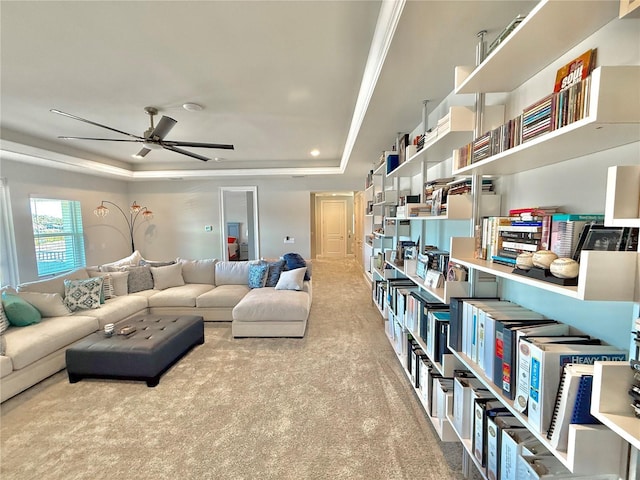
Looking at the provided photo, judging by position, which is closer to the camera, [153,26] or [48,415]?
[153,26]

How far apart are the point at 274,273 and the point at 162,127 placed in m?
2.19

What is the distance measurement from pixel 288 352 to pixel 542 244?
2.41 m

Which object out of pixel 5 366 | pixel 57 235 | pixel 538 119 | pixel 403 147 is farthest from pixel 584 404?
pixel 57 235

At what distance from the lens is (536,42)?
104 cm

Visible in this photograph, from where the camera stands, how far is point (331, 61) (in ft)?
6.88

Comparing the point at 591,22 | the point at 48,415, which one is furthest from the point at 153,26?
the point at 48,415

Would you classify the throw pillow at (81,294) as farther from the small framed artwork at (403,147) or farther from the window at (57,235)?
the small framed artwork at (403,147)

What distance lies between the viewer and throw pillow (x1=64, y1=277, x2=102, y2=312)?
2957 millimetres

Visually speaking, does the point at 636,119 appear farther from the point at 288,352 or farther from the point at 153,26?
the point at 288,352

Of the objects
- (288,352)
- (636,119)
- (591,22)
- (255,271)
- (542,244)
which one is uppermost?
(591,22)

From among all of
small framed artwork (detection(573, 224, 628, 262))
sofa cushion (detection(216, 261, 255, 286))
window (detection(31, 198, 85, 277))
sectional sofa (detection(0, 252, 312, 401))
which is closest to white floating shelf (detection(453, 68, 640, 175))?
small framed artwork (detection(573, 224, 628, 262))

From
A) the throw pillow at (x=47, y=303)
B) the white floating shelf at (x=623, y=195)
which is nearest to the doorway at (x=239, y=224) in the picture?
the throw pillow at (x=47, y=303)

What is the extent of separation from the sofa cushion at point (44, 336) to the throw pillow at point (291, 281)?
6.45 feet

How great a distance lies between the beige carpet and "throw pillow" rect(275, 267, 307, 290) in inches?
37.4
